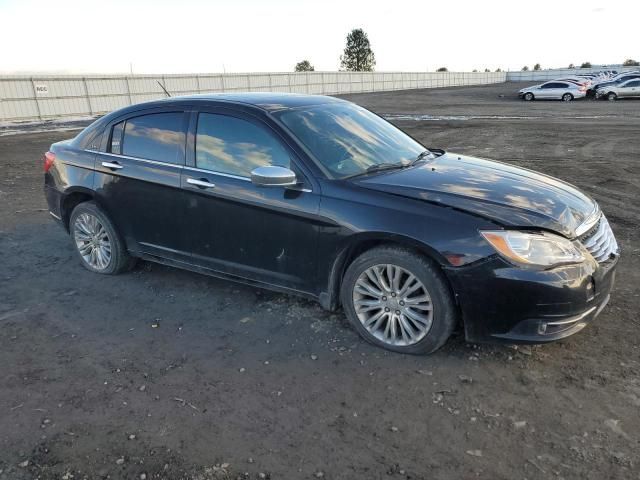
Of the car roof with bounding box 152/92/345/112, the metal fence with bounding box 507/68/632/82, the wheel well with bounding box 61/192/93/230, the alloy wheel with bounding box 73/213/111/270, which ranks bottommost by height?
the metal fence with bounding box 507/68/632/82

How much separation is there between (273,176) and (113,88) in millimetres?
31537

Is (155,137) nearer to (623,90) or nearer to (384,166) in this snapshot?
(384,166)

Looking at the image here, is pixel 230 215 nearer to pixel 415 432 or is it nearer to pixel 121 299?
pixel 121 299

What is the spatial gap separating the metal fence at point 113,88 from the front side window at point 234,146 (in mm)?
17095

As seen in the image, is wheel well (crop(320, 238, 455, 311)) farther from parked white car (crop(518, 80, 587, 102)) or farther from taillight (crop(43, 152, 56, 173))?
parked white car (crop(518, 80, 587, 102))

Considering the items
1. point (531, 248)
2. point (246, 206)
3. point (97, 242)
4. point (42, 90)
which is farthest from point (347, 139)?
point (42, 90)

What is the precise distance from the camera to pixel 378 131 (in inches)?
183

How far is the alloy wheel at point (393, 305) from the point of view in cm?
349

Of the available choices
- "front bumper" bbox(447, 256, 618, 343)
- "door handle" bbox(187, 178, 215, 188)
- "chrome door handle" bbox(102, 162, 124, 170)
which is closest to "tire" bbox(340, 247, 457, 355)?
"front bumper" bbox(447, 256, 618, 343)

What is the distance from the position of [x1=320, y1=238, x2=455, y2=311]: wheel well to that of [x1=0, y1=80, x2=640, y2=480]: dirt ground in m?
0.28

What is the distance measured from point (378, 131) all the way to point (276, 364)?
2291 millimetres

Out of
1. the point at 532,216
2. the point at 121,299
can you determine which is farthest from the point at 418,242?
the point at 121,299

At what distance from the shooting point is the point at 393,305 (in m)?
3.59

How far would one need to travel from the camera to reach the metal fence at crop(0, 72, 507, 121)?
2678 centimetres
